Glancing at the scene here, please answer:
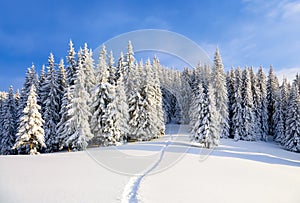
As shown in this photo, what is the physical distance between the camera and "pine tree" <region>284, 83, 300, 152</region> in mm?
42531

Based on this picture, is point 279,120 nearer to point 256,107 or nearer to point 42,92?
point 256,107

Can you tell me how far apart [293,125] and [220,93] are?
14014 millimetres

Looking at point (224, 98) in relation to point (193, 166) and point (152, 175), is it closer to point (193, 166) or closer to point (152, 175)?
point (193, 166)

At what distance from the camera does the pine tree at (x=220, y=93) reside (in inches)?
1804

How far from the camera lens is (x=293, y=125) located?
1693 inches

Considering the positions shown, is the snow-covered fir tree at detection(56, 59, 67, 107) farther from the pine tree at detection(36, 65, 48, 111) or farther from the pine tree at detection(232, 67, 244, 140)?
the pine tree at detection(232, 67, 244, 140)

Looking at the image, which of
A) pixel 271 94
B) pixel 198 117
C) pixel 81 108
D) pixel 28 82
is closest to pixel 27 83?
pixel 28 82

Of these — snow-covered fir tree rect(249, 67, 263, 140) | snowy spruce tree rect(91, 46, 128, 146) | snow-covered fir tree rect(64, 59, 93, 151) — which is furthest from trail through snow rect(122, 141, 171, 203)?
snow-covered fir tree rect(249, 67, 263, 140)

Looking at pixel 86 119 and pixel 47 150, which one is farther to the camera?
pixel 47 150

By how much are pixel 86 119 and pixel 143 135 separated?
10961 millimetres

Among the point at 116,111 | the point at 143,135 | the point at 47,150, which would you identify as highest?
the point at 116,111

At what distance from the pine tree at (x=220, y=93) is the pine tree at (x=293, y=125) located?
10.8m

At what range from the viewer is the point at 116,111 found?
106 feet

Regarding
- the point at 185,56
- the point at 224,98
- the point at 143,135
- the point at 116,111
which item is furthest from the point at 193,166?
the point at 224,98
